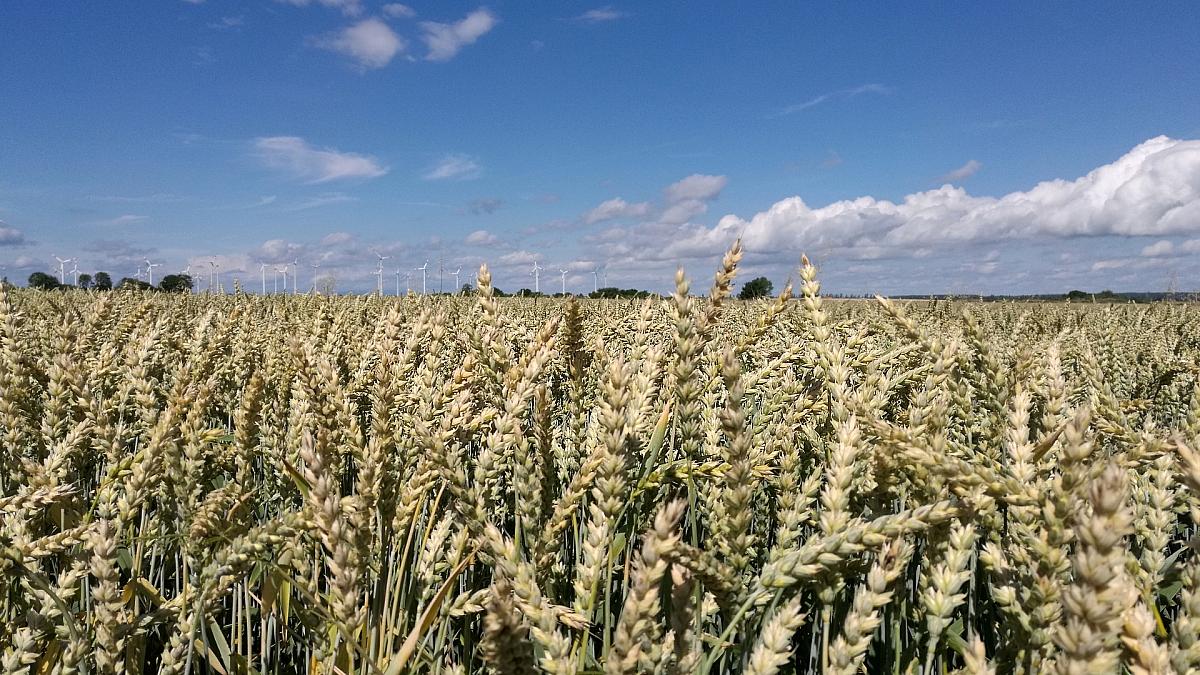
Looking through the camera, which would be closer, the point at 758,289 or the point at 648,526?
the point at 648,526

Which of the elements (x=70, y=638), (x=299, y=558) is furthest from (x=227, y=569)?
(x=70, y=638)

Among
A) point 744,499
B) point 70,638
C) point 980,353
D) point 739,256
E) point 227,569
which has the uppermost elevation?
point 739,256

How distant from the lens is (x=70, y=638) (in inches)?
48.0

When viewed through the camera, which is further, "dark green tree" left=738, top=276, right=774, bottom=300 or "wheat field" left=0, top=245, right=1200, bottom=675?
"dark green tree" left=738, top=276, right=774, bottom=300

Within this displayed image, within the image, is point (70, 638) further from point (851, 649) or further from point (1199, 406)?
point (1199, 406)

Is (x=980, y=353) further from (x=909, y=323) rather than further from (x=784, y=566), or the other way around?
(x=784, y=566)

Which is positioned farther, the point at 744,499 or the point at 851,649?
the point at 744,499

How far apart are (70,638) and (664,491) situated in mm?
1375

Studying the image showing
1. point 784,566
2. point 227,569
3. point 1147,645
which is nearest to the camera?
point 1147,645

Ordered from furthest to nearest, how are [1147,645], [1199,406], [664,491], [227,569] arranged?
[664,491]
[1199,406]
[227,569]
[1147,645]

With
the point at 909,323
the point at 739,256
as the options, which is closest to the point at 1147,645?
the point at 909,323

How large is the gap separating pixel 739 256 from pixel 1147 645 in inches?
37.9

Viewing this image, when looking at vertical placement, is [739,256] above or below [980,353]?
above

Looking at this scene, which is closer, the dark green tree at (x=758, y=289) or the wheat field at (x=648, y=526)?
the wheat field at (x=648, y=526)
